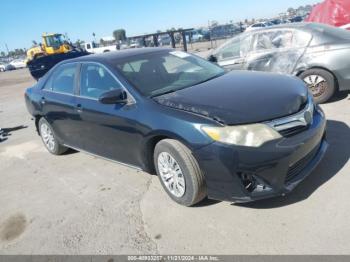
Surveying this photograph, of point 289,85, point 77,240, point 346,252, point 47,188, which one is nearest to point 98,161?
point 47,188

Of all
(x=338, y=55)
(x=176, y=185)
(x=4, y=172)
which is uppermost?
(x=338, y=55)

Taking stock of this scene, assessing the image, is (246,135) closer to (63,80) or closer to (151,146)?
(151,146)

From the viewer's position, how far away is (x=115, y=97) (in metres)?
3.85

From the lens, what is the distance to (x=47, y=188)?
480 centimetres

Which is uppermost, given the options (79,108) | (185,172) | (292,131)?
(79,108)

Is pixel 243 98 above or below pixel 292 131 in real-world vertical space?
above

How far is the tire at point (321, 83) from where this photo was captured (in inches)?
241

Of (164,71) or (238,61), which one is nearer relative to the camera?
(164,71)

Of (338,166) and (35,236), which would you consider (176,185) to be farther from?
(338,166)

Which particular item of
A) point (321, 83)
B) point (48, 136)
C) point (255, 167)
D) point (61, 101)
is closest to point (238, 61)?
point (321, 83)

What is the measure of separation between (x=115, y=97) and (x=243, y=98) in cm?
136

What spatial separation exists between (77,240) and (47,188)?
1.58 m

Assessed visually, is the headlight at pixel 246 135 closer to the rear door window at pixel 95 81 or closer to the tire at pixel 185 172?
the tire at pixel 185 172

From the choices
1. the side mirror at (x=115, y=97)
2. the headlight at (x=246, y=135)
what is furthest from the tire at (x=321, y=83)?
the side mirror at (x=115, y=97)
